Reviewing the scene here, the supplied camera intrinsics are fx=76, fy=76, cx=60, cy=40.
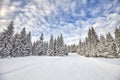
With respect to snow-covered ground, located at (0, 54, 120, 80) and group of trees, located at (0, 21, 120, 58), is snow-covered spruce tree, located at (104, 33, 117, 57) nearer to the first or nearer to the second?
group of trees, located at (0, 21, 120, 58)

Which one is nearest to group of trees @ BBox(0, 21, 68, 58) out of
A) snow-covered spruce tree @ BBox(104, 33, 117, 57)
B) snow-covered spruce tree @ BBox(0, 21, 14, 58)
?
snow-covered spruce tree @ BBox(0, 21, 14, 58)

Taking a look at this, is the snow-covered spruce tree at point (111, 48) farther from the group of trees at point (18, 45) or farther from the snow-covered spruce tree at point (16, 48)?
the snow-covered spruce tree at point (16, 48)

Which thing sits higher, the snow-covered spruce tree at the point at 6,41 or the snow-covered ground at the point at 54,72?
the snow-covered spruce tree at the point at 6,41

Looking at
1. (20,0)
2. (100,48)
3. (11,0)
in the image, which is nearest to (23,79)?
(11,0)

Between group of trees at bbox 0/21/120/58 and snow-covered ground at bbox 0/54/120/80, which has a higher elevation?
group of trees at bbox 0/21/120/58

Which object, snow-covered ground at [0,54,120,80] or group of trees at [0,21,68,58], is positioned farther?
group of trees at [0,21,68,58]

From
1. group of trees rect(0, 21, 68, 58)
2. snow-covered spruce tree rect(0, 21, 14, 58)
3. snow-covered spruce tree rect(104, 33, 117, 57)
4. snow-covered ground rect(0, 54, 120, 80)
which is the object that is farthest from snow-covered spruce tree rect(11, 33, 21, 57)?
snow-covered spruce tree rect(104, 33, 117, 57)

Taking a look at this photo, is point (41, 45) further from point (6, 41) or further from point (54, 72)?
point (54, 72)

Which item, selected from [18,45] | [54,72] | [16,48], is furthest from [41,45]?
Result: [54,72]

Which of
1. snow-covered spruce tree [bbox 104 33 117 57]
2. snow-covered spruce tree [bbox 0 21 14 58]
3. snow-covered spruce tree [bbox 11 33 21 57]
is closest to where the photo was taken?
snow-covered spruce tree [bbox 0 21 14 58]

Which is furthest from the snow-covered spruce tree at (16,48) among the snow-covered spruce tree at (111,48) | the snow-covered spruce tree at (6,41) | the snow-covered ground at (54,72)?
the snow-covered spruce tree at (111,48)

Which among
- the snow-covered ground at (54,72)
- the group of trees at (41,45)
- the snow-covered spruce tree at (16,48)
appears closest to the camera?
the snow-covered ground at (54,72)

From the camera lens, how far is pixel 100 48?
28516 mm

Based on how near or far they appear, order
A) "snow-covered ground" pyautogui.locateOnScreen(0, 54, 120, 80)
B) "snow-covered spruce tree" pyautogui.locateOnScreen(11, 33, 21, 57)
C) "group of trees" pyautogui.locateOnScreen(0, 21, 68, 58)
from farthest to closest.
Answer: "snow-covered spruce tree" pyautogui.locateOnScreen(11, 33, 21, 57) < "group of trees" pyautogui.locateOnScreen(0, 21, 68, 58) < "snow-covered ground" pyautogui.locateOnScreen(0, 54, 120, 80)
